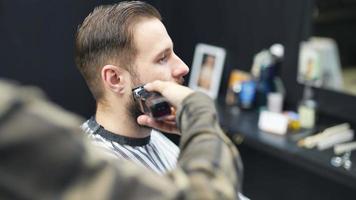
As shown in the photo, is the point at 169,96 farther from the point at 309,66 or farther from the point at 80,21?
the point at 309,66

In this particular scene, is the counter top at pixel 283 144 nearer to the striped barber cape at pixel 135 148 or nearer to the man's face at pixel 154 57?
the striped barber cape at pixel 135 148

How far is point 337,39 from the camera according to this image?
8.07ft

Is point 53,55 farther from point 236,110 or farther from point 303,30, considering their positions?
point 303,30

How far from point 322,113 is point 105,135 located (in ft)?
4.84

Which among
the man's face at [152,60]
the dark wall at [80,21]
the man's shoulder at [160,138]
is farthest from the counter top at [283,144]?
the man's face at [152,60]

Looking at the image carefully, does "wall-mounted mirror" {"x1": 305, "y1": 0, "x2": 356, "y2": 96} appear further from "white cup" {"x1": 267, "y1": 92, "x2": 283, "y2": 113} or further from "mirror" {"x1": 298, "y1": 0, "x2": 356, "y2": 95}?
"white cup" {"x1": 267, "y1": 92, "x2": 283, "y2": 113}

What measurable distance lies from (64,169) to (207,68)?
2420 mm

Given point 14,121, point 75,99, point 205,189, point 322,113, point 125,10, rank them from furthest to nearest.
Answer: point 75,99 → point 322,113 → point 125,10 → point 205,189 → point 14,121

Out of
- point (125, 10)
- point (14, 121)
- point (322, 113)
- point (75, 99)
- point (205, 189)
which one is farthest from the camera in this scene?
point (75, 99)

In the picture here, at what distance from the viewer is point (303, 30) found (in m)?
2.58

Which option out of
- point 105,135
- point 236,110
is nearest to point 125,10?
point 105,135

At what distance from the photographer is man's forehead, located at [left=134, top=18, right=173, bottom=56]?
1448mm

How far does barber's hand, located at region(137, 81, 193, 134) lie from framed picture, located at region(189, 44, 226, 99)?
5.68 ft

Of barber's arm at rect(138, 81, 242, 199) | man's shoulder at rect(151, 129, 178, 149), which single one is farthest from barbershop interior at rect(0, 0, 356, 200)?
barber's arm at rect(138, 81, 242, 199)
